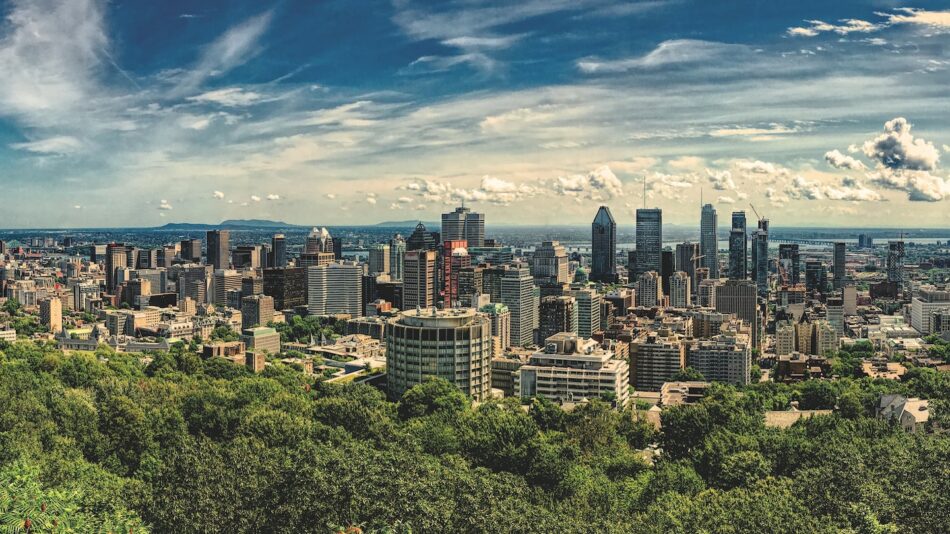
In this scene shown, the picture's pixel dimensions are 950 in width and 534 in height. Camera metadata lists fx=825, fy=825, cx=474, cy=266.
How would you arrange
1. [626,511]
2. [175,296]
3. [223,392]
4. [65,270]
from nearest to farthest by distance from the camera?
[626,511], [223,392], [175,296], [65,270]

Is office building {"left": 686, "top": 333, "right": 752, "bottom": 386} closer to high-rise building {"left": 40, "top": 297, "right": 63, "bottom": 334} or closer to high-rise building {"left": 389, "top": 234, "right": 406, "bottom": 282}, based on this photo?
high-rise building {"left": 40, "top": 297, "right": 63, "bottom": 334}

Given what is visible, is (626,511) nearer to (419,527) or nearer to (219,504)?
(419,527)

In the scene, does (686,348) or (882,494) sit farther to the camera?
(686,348)

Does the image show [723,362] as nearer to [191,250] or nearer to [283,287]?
[283,287]

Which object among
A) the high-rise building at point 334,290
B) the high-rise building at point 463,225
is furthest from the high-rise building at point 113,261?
the high-rise building at point 463,225

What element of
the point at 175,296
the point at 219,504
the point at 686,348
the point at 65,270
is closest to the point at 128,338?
the point at 175,296

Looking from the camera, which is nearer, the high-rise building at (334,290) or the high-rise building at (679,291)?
the high-rise building at (334,290)

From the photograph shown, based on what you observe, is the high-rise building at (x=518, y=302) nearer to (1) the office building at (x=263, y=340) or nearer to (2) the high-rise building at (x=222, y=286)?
(1) the office building at (x=263, y=340)

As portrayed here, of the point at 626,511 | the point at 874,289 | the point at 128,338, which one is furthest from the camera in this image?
the point at 874,289
